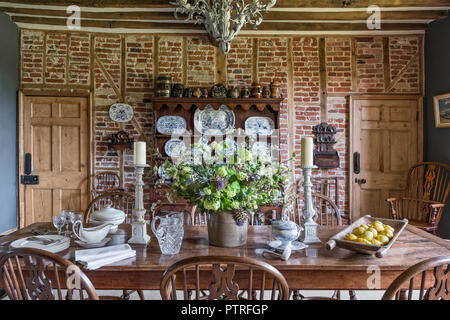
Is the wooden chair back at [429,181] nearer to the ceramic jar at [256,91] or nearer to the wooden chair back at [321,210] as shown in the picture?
the wooden chair back at [321,210]

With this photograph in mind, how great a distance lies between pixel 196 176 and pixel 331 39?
350 centimetres

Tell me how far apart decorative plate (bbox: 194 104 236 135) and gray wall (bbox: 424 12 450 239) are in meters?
2.66

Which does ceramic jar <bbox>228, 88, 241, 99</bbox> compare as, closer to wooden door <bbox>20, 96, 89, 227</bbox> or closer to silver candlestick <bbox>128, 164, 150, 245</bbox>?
wooden door <bbox>20, 96, 89, 227</bbox>

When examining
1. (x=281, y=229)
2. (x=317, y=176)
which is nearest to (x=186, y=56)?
(x=317, y=176)

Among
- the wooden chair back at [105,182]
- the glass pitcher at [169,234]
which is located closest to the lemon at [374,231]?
the glass pitcher at [169,234]

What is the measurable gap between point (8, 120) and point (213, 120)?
269 cm

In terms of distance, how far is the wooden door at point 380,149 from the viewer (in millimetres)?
4039

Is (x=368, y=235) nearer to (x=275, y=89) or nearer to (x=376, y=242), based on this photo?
(x=376, y=242)

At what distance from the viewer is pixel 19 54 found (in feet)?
13.0

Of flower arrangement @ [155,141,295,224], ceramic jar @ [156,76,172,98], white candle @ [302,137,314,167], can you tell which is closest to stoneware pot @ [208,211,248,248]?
flower arrangement @ [155,141,295,224]

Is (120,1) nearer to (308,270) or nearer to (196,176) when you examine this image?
(196,176)

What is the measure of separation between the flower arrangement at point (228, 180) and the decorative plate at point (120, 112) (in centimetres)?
269

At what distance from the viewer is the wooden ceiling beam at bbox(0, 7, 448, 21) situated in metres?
3.60

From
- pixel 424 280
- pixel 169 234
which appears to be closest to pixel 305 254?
pixel 424 280
